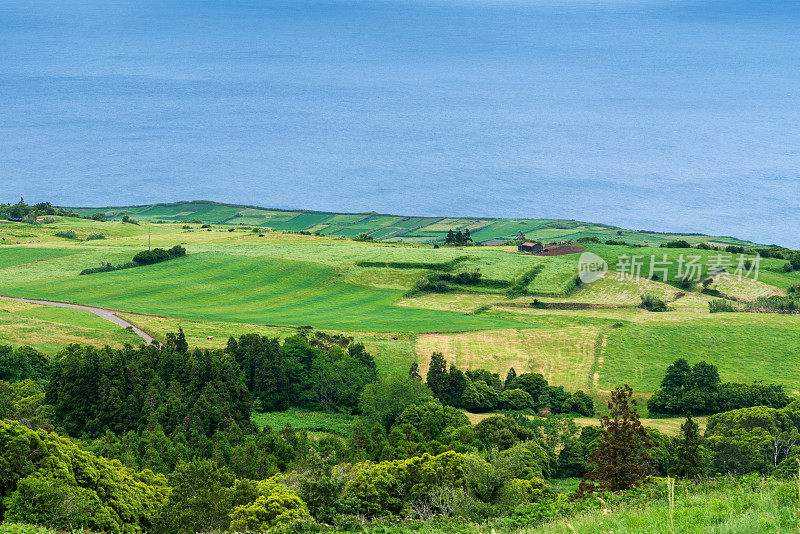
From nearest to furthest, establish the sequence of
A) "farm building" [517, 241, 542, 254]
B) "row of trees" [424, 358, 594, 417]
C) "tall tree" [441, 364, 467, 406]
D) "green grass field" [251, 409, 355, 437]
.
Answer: "green grass field" [251, 409, 355, 437] → "row of trees" [424, 358, 594, 417] → "tall tree" [441, 364, 467, 406] → "farm building" [517, 241, 542, 254]

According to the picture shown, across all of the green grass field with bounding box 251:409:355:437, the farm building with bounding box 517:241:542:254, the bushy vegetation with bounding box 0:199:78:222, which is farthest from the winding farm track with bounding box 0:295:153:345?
the bushy vegetation with bounding box 0:199:78:222

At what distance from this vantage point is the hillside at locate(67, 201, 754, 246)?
164m

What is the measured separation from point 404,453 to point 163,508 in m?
16.2

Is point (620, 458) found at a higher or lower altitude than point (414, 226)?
lower

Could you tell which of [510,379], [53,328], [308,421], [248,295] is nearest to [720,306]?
[510,379]

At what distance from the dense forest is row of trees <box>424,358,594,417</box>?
172 millimetres

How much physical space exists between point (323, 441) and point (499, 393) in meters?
25.5

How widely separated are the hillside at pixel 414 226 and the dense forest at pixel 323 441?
92.4 meters

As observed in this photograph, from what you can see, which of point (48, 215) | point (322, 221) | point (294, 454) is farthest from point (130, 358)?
point (322, 221)

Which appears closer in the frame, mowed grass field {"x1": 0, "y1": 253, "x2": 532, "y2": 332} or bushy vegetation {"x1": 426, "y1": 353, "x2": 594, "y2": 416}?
bushy vegetation {"x1": 426, "y1": 353, "x2": 594, "y2": 416}

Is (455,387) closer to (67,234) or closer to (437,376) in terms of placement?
(437,376)

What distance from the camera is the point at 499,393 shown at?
67.4 m

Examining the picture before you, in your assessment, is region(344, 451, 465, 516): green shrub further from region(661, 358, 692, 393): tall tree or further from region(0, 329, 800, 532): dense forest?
region(661, 358, 692, 393): tall tree

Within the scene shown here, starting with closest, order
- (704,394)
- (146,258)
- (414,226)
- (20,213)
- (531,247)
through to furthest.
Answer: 1. (704,394)
2. (146,258)
3. (531,247)
4. (20,213)
5. (414,226)
